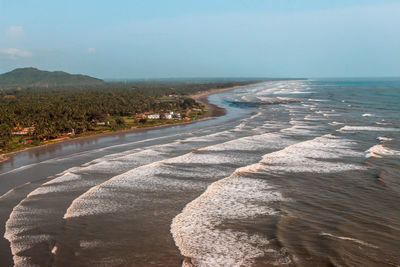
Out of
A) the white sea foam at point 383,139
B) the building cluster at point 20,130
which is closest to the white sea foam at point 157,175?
the white sea foam at point 383,139

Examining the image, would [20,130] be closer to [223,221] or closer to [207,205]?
[207,205]

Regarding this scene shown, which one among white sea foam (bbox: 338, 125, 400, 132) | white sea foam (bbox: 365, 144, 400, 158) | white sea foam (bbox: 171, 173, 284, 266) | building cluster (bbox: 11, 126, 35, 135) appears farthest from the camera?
white sea foam (bbox: 338, 125, 400, 132)

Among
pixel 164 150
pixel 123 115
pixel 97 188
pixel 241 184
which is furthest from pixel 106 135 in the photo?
pixel 241 184

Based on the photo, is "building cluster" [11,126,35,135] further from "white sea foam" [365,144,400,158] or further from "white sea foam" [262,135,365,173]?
"white sea foam" [365,144,400,158]

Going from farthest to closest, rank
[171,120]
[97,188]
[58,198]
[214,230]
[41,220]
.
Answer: [171,120] < [97,188] < [58,198] < [41,220] < [214,230]

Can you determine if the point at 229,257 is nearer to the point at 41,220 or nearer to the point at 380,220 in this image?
the point at 380,220

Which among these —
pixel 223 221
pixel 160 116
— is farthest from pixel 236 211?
pixel 160 116

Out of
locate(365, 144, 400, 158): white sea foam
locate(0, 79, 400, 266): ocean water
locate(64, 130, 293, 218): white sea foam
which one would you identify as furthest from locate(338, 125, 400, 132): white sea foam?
locate(64, 130, 293, 218): white sea foam

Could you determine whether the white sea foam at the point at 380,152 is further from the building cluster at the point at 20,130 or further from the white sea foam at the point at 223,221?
the building cluster at the point at 20,130
